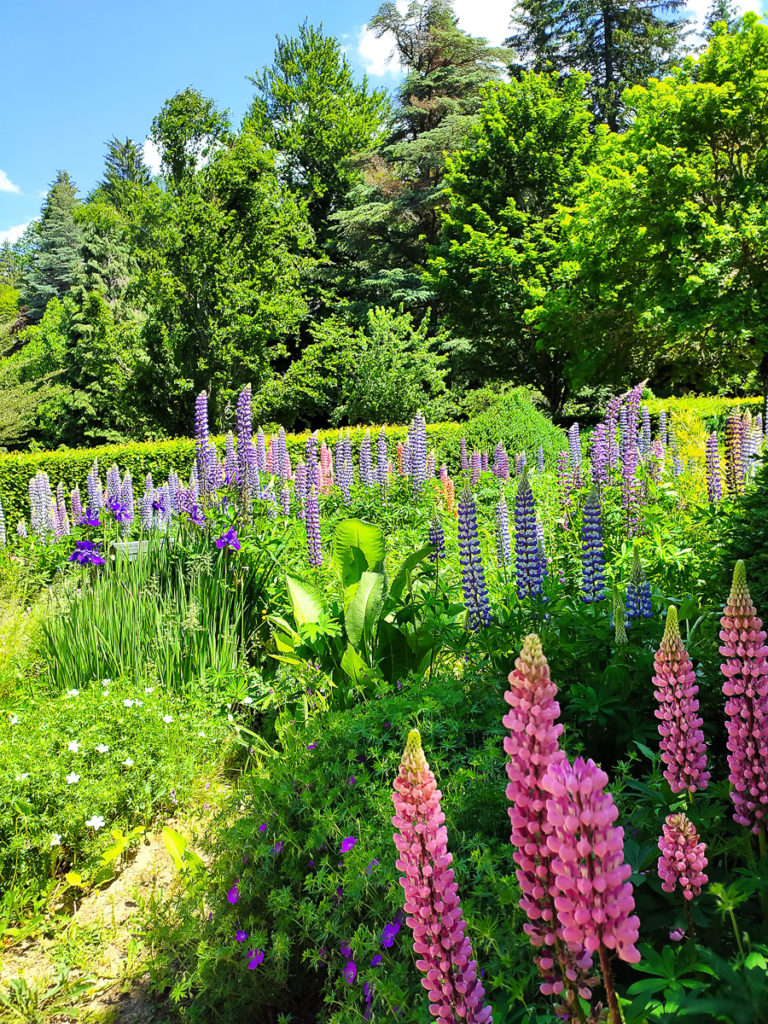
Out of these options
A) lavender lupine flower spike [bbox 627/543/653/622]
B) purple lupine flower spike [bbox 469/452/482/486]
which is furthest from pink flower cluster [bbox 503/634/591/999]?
purple lupine flower spike [bbox 469/452/482/486]

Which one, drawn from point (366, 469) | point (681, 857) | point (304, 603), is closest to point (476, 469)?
point (366, 469)

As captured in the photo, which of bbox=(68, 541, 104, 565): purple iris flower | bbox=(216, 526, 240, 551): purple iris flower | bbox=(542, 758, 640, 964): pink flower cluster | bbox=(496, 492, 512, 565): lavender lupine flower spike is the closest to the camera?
bbox=(542, 758, 640, 964): pink flower cluster

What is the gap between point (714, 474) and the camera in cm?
583

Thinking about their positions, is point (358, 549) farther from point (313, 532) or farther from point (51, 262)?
point (51, 262)

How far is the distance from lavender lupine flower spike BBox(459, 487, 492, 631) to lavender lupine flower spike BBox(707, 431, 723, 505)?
2.63m

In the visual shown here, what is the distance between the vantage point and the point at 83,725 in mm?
3703

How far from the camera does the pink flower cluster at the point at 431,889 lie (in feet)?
3.62

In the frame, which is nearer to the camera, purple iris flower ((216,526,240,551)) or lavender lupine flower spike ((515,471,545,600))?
lavender lupine flower spike ((515,471,545,600))

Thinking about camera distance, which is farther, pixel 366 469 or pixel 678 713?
pixel 366 469

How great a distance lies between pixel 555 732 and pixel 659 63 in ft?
115

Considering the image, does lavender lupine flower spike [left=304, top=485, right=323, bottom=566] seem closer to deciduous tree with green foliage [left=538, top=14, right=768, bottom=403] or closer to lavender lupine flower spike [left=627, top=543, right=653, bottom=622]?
lavender lupine flower spike [left=627, top=543, right=653, bottom=622]

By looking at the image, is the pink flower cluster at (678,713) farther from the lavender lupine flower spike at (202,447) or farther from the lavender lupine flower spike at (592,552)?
the lavender lupine flower spike at (202,447)

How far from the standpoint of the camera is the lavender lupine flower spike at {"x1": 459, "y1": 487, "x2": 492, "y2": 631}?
3451 millimetres

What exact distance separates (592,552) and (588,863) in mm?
2564
